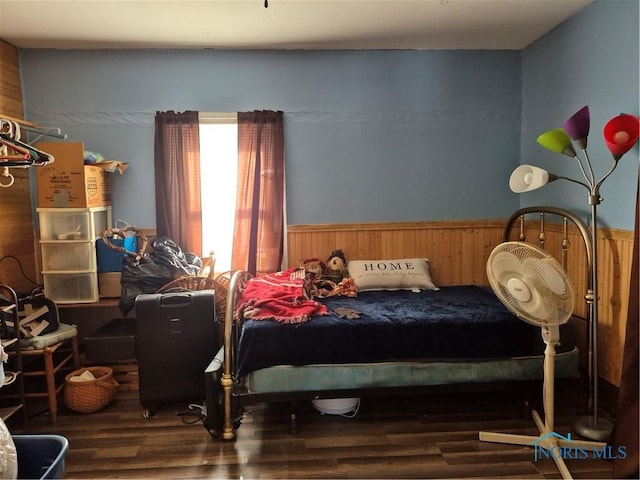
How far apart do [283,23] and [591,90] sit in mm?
2063

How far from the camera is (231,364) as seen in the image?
2.58 meters

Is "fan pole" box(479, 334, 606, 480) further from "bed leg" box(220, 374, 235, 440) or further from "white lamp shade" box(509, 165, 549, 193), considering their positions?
"bed leg" box(220, 374, 235, 440)

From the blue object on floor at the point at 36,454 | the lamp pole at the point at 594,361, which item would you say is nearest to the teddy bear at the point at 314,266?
the lamp pole at the point at 594,361

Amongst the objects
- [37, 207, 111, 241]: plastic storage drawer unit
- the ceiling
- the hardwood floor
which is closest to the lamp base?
the hardwood floor

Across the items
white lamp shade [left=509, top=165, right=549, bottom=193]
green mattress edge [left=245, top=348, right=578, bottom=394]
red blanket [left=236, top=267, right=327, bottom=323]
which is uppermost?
white lamp shade [left=509, top=165, right=549, bottom=193]

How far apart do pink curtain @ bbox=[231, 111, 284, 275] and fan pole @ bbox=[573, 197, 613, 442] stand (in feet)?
7.14

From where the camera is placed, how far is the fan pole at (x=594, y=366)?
2.47 meters

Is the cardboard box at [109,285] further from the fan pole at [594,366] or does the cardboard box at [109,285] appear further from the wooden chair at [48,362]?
the fan pole at [594,366]

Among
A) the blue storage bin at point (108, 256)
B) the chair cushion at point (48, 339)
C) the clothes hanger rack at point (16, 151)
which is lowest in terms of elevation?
the chair cushion at point (48, 339)

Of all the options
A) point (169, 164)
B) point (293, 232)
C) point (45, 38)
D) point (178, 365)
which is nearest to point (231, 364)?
point (178, 365)

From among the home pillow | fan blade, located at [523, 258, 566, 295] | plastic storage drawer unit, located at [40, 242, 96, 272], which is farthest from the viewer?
the home pillow

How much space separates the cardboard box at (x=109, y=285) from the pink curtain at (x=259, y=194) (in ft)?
2.82

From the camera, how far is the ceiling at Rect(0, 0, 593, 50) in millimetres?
2869

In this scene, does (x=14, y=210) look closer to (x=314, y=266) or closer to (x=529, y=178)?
(x=314, y=266)
